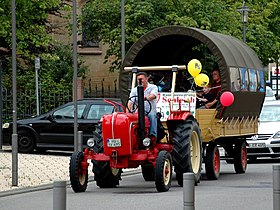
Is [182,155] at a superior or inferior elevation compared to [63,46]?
inferior

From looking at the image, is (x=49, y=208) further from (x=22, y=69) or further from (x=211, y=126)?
(x=22, y=69)

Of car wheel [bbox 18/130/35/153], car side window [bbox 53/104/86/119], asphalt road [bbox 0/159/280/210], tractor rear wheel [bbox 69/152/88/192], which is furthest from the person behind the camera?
car wheel [bbox 18/130/35/153]

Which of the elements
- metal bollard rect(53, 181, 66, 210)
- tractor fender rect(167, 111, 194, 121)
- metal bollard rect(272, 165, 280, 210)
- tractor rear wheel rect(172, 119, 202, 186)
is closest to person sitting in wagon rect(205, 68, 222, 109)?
tractor fender rect(167, 111, 194, 121)

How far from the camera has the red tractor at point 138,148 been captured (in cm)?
1866

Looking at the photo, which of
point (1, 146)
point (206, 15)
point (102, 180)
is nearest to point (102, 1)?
point (206, 15)

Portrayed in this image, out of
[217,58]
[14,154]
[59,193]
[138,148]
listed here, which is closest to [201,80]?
[217,58]

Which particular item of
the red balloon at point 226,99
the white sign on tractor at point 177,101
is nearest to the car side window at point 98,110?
the white sign on tractor at point 177,101

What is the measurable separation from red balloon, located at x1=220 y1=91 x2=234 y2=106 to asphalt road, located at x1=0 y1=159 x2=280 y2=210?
61.0 inches

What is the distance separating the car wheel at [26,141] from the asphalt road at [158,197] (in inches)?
347

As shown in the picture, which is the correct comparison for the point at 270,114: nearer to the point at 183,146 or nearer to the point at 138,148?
the point at 183,146

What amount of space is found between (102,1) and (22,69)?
6.00 m

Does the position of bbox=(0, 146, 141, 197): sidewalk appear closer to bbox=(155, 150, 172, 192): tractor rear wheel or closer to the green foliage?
bbox=(155, 150, 172, 192): tractor rear wheel

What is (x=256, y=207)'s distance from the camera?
15836 mm

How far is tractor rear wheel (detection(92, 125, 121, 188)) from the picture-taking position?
19.5 m
